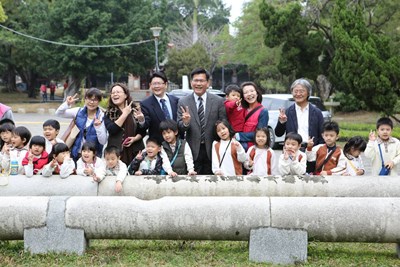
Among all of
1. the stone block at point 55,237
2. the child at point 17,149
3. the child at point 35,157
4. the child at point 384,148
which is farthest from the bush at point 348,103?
the stone block at point 55,237

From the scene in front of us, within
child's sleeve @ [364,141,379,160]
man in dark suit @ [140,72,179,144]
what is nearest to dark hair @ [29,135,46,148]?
man in dark suit @ [140,72,179,144]

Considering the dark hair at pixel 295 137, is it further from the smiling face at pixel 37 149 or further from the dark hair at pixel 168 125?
the smiling face at pixel 37 149

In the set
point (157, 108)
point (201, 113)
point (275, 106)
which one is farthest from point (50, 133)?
point (275, 106)

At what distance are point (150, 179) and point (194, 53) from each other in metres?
32.0

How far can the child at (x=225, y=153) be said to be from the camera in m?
5.49

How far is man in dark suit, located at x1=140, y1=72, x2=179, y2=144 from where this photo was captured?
5.70 metres

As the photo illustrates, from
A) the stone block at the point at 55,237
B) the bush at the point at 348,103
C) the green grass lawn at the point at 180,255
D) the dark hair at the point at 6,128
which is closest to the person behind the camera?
the green grass lawn at the point at 180,255

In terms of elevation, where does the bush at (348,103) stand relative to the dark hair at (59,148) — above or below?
above

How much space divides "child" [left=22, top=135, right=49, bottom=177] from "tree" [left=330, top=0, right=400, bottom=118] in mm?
11842

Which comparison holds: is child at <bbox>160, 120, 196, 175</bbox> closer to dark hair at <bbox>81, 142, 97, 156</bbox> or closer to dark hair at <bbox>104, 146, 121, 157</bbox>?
dark hair at <bbox>104, 146, 121, 157</bbox>

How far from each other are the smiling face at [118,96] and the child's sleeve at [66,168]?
795 mm

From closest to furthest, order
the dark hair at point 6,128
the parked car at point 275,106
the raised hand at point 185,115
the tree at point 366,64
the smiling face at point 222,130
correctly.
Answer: the raised hand at point 185,115 < the smiling face at point 222,130 < the dark hair at point 6,128 < the parked car at point 275,106 < the tree at point 366,64

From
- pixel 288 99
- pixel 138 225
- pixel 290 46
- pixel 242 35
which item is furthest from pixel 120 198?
pixel 242 35

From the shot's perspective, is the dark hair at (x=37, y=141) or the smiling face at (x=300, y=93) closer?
the dark hair at (x=37, y=141)
